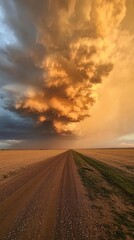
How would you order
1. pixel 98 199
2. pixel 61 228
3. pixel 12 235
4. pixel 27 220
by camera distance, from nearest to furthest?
pixel 12 235 < pixel 61 228 < pixel 27 220 < pixel 98 199

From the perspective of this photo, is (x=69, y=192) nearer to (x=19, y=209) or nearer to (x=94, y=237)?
(x=19, y=209)

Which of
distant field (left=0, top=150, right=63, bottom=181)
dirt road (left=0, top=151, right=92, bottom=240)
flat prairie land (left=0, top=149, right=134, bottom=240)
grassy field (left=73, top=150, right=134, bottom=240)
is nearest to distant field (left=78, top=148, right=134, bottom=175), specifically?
grassy field (left=73, top=150, right=134, bottom=240)

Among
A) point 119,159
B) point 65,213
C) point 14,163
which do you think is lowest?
point 65,213

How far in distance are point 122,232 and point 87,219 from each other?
5.54 feet

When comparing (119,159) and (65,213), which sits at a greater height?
(119,159)

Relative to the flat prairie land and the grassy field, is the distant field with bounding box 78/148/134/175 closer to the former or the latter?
the grassy field

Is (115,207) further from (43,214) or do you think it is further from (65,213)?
(43,214)

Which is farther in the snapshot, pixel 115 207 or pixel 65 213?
pixel 115 207

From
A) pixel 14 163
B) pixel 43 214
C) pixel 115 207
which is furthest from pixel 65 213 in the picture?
pixel 14 163

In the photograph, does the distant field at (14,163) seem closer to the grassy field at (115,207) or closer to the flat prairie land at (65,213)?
the flat prairie land at (65,213)

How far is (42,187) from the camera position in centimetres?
1472

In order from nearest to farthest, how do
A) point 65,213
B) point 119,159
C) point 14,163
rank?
point 65,213
point 14,163
point 119,159

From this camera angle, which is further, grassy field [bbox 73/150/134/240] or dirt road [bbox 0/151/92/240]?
grassy field [bbox 73/150/134/240]

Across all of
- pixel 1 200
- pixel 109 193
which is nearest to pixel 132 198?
pixel 109 193
